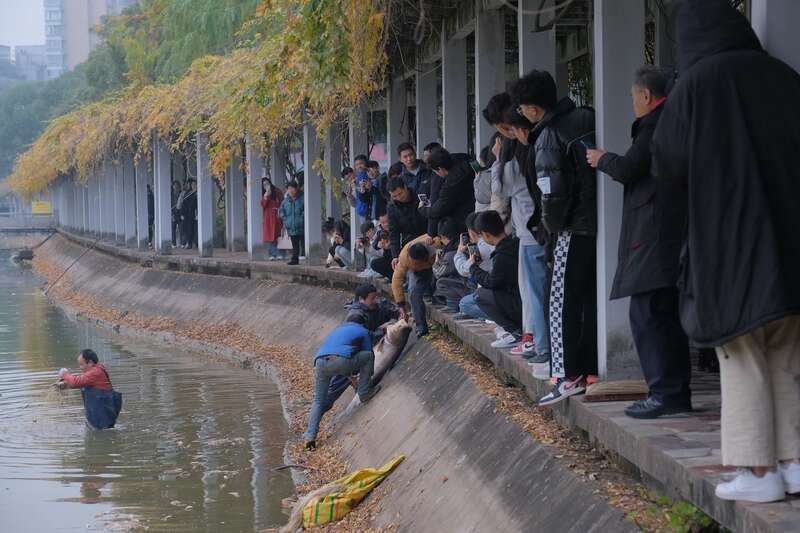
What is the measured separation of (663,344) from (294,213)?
51.0ft

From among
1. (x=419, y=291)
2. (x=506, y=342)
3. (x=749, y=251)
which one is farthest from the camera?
(x=419, y=291)

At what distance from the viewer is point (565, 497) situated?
6.06 m

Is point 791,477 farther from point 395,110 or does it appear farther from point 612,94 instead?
point 395,110

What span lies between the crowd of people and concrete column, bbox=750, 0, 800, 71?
320mm

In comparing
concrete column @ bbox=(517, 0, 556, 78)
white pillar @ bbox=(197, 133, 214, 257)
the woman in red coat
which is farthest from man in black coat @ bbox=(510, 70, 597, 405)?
white pillar @ bbox=(197, 133, 214, 257)

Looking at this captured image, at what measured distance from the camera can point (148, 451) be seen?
12.5 metres

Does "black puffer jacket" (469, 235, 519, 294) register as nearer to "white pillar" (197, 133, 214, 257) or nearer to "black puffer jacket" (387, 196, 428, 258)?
"black puffer jacket" (387, 196, 428, 258)

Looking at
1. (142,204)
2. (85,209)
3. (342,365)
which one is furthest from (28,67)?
(342,365)

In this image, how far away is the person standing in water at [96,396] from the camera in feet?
44.6

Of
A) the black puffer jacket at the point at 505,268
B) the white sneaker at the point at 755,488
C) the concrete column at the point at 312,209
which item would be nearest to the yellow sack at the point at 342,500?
the black puffer jacket at the point at 505,268

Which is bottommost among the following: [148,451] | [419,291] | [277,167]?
[148,451]

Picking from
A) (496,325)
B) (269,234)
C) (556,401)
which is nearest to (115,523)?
(496,325)

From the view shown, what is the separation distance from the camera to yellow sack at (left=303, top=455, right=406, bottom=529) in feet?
28.7

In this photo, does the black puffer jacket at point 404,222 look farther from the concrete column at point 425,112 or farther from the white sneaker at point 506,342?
the white sneaker at point 506,342
